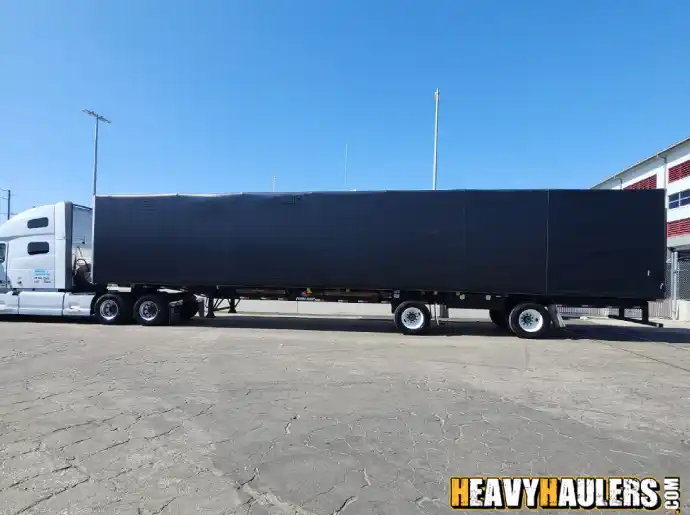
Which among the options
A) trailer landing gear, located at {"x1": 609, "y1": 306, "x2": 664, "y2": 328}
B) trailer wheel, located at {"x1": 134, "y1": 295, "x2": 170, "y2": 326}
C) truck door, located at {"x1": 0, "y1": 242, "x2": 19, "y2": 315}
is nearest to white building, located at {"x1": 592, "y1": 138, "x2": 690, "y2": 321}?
trailer landing gear, located at {"x1": 609, "y1": 306, "x2": 664, "y2": 328}

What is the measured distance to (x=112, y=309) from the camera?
46.1 feet

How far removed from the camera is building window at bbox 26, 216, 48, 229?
45.6ft

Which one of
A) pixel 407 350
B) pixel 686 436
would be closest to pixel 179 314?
pixel 407 350

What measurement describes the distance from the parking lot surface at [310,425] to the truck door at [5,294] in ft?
19.4

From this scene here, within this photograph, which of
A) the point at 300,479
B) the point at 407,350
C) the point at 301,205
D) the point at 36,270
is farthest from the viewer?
the point at 36,270

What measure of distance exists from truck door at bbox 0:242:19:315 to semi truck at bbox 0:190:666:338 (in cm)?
4

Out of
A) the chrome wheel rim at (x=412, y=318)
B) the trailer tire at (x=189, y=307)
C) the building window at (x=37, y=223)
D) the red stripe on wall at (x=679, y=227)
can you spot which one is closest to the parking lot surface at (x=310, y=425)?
the chrome wheel rim at (x=412, y=318)

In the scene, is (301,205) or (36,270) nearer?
(301,205)

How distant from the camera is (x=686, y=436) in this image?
4.60 metres

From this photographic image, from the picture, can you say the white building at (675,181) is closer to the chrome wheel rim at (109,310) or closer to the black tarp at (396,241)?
the black tarp at (396,241)

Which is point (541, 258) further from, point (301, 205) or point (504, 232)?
point (301, 205)

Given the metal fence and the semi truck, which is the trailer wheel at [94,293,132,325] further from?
the metal fence

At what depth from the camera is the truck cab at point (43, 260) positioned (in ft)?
45.5

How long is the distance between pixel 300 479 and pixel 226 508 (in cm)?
66
